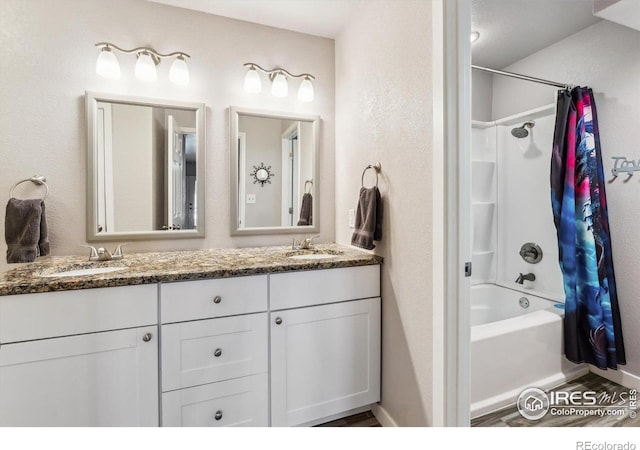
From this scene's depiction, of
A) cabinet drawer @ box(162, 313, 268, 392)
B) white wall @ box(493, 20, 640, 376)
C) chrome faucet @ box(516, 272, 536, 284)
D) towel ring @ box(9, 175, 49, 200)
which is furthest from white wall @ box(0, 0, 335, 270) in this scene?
chrome faucet @ box(516, 272, 536, 284)

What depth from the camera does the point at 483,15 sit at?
1994 mm

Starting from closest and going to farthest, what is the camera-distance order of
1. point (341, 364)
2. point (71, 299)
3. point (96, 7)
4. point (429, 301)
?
point (71, 299)
point (429, 301)
point (341, 364)
point (96, 7)

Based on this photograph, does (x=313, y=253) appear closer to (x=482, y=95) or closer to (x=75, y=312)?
(x=75, y=312)

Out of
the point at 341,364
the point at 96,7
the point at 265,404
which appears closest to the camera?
the point at 265,404

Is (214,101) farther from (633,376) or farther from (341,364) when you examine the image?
(633,376)

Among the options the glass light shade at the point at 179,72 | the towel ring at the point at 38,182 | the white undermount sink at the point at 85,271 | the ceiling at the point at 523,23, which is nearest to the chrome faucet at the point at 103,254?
the white undermount sink at the point at 85,271

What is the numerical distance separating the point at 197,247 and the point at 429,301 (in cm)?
142

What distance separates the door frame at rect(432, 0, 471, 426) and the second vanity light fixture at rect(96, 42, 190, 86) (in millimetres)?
1427

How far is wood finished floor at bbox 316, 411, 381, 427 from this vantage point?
5.44ft

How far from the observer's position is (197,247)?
6.46 feet

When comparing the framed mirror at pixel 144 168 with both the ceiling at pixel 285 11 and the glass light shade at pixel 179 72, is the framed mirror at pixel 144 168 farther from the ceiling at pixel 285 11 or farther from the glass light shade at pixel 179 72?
the ceiling at pixel 285 11

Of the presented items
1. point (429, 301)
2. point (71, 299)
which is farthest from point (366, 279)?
point (71, 299)

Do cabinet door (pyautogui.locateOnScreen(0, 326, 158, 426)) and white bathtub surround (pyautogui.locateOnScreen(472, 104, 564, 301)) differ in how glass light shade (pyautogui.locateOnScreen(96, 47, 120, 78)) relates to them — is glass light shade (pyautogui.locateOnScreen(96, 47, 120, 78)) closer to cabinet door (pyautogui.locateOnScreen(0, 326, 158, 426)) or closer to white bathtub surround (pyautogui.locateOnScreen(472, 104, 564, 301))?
cabinet door (pyautogui.locateOnScreen(0, 326, 158, 426))

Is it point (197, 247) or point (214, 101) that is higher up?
point (214, 101)
